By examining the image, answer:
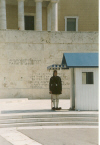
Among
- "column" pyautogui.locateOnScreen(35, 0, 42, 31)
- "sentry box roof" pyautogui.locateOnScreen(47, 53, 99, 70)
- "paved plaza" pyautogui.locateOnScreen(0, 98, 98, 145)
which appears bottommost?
"paved plaza" pyautogui.locateOnScreen(0, 98, 98, 145)

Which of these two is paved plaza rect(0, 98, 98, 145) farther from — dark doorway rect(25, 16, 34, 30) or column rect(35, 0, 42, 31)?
dark doorway rect(25, 16, 34, 30)

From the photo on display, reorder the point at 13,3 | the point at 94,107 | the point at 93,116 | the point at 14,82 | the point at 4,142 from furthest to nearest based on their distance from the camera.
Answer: the point at 13,3
the point at 14,82
the point at 94,107
the point at 93,116
the point at 4,142

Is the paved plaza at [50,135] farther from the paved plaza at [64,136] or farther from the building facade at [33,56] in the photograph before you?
the building facade at [33,56]

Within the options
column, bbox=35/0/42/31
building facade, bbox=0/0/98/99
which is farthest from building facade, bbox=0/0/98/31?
building facade, bbox=0/0/98/99

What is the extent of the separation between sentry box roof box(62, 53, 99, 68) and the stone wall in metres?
7.57

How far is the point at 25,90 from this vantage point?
20.4 metres

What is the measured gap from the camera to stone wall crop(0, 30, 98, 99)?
2030 centimetres

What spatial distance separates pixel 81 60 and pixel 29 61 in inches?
320

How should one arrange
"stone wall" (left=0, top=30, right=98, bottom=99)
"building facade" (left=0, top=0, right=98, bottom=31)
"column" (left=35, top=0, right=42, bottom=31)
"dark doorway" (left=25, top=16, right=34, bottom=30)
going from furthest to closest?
"dark doorway" (left=25, top=16, right=34, bottom=30) < "building facade" (left=0, top=0, right=98, bottom=31) < "column" (left=35, top=0, right=42, bottom=31) < "stone wall" (left=0, top=30, right=98, bottom=99)

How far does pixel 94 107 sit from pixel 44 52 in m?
8.82

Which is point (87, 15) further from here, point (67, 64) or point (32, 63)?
point (67, 64)

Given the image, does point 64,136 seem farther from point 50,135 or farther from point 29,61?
point 29,61

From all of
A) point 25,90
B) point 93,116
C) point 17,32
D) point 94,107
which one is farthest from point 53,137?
point 17,32

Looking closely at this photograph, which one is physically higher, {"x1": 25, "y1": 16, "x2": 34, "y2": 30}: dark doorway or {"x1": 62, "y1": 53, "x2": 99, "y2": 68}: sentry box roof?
{"x1": 25, "y1": 16, "x2": 34, "y2": 30}: dark doorway
